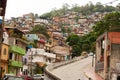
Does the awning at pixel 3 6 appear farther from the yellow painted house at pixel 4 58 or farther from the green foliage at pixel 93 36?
the yellow painted house at pixel 4 58

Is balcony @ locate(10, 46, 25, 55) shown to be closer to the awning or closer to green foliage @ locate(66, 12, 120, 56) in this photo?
green foliage @ locate(66, 12, 120, 56)

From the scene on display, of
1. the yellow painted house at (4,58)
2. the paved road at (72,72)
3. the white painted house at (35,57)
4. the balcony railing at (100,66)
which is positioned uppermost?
the balcony railing at (100,66)

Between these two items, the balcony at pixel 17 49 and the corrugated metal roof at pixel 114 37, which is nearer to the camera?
the corrugated metal roof at pixel 114 37

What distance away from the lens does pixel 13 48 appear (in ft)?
208

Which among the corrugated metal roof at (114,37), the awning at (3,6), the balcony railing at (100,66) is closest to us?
the awning at (3,6)

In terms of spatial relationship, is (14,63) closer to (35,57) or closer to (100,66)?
(35,57)

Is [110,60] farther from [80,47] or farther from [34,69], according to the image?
[80,47]

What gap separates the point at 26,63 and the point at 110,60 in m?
58.2

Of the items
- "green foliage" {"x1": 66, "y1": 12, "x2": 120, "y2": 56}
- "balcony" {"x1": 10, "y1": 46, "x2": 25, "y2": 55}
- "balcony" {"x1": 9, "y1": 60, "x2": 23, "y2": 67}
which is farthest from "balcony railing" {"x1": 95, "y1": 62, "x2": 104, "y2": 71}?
"balcony" {"x1": 10, "y1": 46, "x2": 25, "y2": 55}

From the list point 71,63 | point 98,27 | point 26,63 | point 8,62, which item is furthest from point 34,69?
point 71,63

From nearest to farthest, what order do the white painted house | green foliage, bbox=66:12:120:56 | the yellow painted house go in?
the yellow painted house, green foliage, bbox=66:12:120:56, the white painted house

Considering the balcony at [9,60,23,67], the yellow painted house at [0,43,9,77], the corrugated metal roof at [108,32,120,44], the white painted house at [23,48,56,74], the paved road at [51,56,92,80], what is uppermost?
the corrugated metal roof at [108,32,120,44]

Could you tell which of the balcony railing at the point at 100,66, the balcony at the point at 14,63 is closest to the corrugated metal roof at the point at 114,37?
the balcony railing at the point at 100,66

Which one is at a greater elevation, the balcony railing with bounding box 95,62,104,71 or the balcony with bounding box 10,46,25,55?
the balcony railing with bounding box 95,62,104,71
